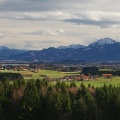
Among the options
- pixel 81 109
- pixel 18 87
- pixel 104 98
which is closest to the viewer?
pixel 81 109

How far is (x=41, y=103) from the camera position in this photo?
5625 cm

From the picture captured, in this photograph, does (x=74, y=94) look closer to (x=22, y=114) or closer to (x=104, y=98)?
(x=104, y=98)

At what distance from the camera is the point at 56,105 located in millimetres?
54094

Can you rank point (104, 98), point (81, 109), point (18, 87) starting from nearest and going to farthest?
point (81, 109) < point (104, 98) < point (18, 87)

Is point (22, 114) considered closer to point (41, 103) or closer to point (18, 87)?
point (41, 103)

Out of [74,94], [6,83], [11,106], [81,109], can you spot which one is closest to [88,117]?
[81,109]

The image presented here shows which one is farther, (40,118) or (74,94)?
(74,94)

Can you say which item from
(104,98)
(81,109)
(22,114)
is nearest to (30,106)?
(22,114)

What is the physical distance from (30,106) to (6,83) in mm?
10079

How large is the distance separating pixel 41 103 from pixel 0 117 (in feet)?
21.7

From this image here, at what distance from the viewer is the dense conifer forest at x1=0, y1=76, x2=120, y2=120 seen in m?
54.2

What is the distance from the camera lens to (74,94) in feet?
198

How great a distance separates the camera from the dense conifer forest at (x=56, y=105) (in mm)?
54156

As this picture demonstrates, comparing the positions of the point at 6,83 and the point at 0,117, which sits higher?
the point at 6,83
